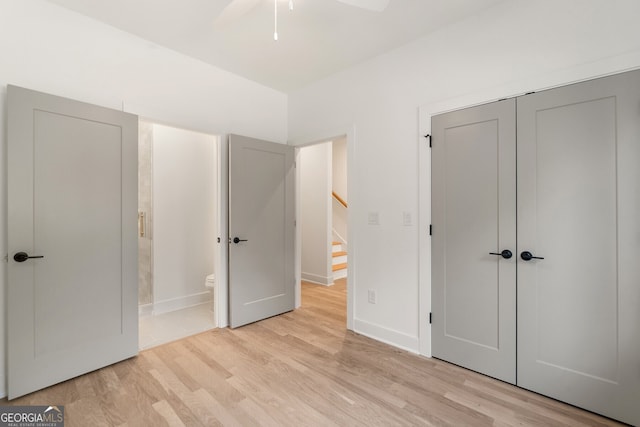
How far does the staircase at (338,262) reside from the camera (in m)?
5.16

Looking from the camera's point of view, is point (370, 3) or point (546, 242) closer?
point (370, 3)

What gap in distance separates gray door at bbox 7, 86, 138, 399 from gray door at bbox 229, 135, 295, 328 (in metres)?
0.91

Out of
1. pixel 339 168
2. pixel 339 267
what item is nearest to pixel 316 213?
pixel 339 267

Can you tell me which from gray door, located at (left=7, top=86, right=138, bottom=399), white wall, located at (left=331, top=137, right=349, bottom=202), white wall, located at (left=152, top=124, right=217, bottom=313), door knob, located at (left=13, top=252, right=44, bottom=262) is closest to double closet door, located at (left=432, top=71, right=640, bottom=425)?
gray door, located at (left=7, top=86, right=138, bottom=399)

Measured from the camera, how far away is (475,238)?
2234 millimetres

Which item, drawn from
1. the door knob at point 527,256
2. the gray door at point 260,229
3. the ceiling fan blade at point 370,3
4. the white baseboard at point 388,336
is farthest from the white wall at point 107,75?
the door knob at point 527,256

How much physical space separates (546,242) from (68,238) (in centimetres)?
337

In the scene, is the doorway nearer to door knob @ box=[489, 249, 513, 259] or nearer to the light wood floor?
the light wood floor

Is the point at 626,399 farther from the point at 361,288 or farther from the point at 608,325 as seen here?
the point at 361,288

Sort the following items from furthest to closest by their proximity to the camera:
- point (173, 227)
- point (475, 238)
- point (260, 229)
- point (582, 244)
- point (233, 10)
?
1. point (173, 227)
2. point (260, 229)
3. point (475, 238)
4. point (582, 244)
5. point (233, 10)

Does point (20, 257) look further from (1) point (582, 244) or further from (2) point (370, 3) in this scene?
(1) point (582, 244)

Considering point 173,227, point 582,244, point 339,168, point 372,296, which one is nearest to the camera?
point 582,244

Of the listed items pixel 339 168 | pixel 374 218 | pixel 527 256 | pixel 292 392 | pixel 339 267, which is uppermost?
pixel 339 168

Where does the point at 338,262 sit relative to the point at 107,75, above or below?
below
